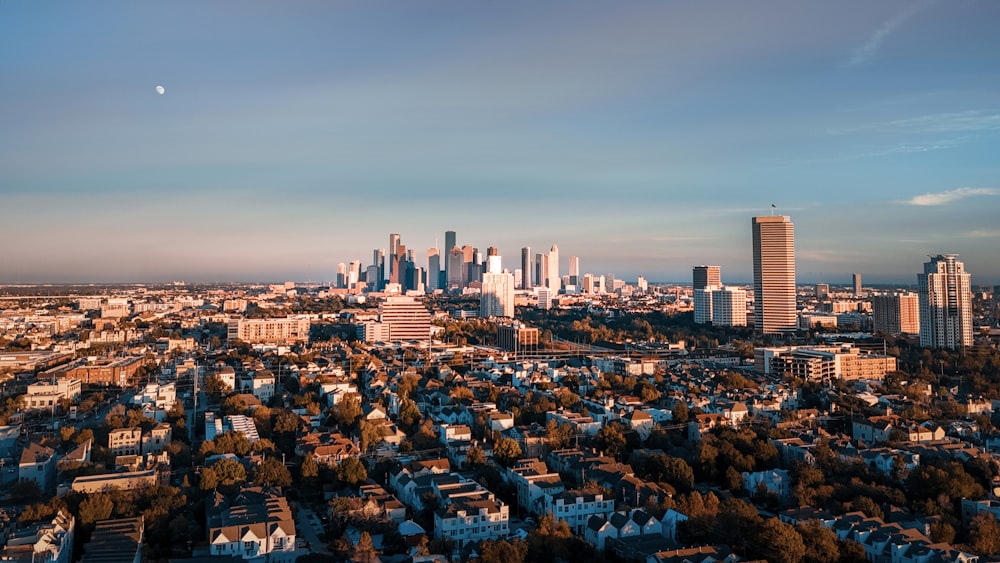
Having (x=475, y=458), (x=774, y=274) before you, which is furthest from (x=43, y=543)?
(x=774, y=274)

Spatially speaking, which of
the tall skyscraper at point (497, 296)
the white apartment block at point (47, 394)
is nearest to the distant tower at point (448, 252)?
the tall skyscraper at point (497, 296)

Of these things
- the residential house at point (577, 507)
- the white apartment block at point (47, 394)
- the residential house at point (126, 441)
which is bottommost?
the residential house at point (577, 507)

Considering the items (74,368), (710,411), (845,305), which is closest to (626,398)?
(710,411)

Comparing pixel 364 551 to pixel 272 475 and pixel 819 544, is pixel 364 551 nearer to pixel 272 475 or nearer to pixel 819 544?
pixel 272 475

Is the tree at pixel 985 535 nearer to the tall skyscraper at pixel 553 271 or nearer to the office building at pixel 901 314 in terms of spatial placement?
the office building at pixel 901 314

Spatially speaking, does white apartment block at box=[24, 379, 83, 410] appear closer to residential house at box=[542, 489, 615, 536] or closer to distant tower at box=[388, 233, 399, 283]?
residential house at box=[542, 489, 615, 536]

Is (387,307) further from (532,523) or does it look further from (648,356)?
(532,523)
